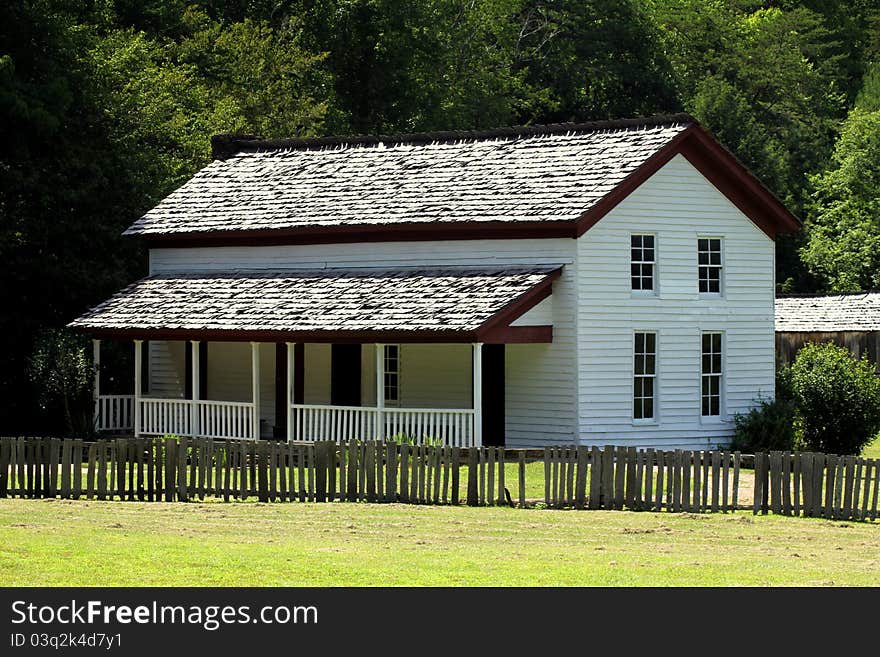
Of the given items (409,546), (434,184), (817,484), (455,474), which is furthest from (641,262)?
(409,546)

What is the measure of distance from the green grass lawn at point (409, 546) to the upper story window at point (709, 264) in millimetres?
12943

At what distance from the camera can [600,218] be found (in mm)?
36406

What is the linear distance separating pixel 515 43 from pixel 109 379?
49.0 metres

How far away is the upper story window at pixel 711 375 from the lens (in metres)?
38.6

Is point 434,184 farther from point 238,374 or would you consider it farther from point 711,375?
point 711,375

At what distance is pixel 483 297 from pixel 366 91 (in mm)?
42394

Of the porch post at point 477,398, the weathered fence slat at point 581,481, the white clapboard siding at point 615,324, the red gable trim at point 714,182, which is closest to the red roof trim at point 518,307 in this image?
the white clapboard siding at point 615,324

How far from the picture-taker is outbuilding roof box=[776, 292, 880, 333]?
60.6 m

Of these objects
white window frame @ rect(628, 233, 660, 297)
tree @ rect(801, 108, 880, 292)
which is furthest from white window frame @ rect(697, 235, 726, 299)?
tree @ rect(801, 108, 880, 292)

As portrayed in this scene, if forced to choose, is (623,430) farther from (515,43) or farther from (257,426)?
(515,43)

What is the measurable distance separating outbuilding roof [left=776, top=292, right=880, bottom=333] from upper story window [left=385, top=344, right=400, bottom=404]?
999 inches

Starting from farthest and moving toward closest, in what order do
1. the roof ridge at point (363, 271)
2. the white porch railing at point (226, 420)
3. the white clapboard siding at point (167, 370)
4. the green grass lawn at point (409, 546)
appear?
the white clapboard siding at point (167, 370)
the white porch railing at point (226, 420)
the roof ridge at point (363, 271)
the green grass lawn at point (409, 546)

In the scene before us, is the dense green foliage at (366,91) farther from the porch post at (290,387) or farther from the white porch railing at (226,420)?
the porch post at (290,387)

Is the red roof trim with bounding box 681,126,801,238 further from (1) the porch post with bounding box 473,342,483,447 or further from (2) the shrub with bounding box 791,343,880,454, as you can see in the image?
Answer: (1) the porch post with bounding box 473,342,483,447
